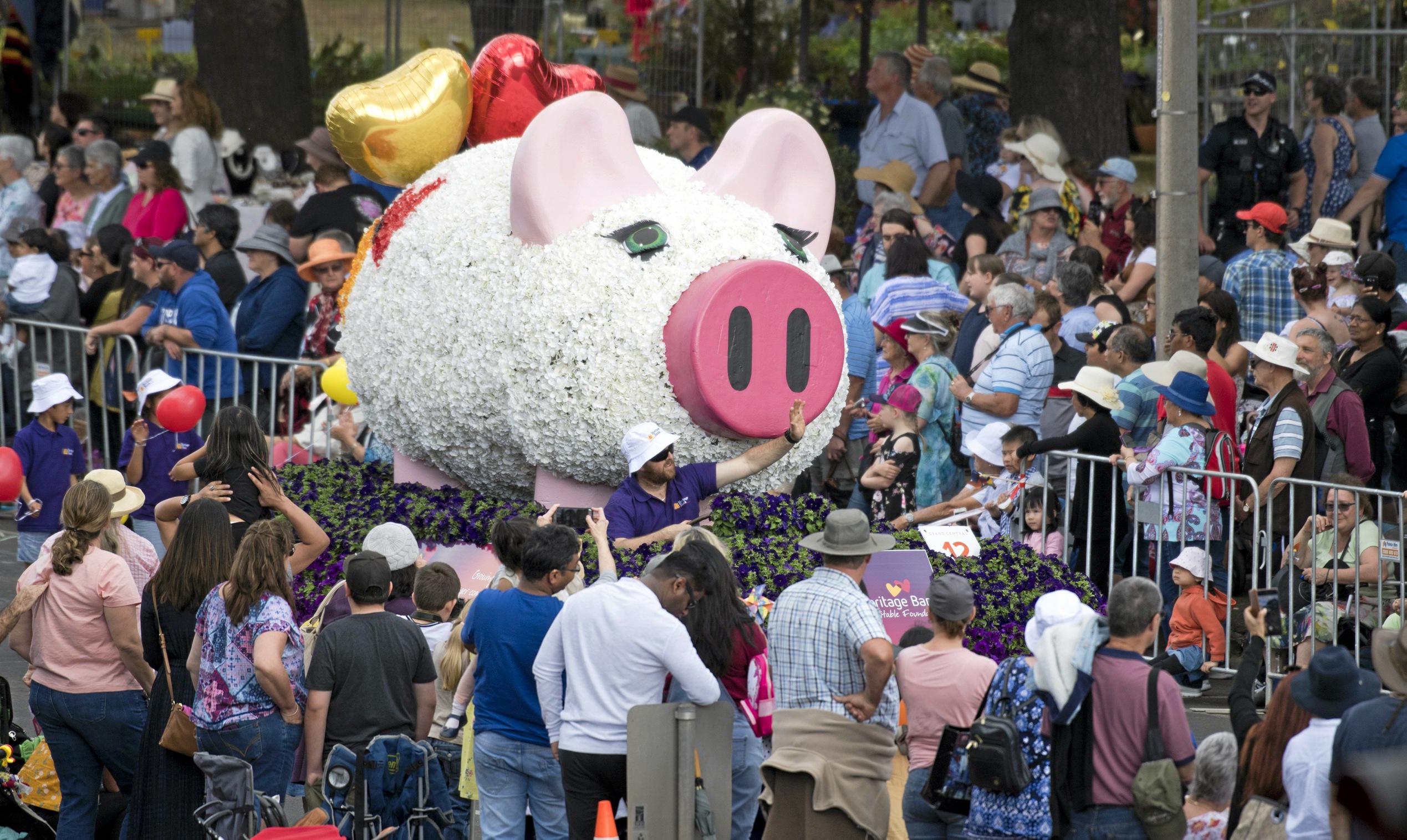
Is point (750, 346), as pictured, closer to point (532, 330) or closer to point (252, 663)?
point (532, 330)

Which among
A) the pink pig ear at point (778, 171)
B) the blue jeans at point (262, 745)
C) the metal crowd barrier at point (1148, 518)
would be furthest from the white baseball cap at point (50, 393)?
the metal crowd barrier at point (1148, 518)

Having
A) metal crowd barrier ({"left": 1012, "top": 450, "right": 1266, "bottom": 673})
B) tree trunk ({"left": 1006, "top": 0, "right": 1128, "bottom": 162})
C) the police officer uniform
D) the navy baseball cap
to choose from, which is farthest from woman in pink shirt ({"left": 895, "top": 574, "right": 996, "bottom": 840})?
tree trunk ({"left": 1006, "top": 0, "right": 1128, "bottom": 162})

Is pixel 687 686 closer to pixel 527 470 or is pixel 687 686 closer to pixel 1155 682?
pixel 1155 682

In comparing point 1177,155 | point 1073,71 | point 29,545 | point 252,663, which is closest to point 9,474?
point 29,545

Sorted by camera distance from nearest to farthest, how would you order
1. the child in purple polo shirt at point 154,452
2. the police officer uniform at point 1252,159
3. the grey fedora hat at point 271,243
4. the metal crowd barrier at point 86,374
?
1. the child in purple polo shirt at point 154,452
2. the grey fedora hat at point 271,243
3. the metal crowd barrier at point 86,374
4. the police officer uniform at point 1252,159

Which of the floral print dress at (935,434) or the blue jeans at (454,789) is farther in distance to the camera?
the floral print dress at (935,434)

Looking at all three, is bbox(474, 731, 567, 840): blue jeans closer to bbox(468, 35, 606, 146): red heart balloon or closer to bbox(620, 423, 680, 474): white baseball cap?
bbox(620, 423, 680, 474): white baseball cap

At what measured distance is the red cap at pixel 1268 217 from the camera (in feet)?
34.6

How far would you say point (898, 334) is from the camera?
33.0 feet

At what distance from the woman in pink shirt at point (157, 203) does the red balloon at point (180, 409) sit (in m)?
3.71

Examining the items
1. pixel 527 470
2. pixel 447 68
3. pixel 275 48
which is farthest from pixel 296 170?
pixel 527 470

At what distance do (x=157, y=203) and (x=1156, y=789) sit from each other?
32.7ft

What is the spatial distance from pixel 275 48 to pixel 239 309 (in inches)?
237

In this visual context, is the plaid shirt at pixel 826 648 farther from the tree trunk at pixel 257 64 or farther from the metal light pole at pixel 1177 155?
the tree trunk at pixel 257 64
